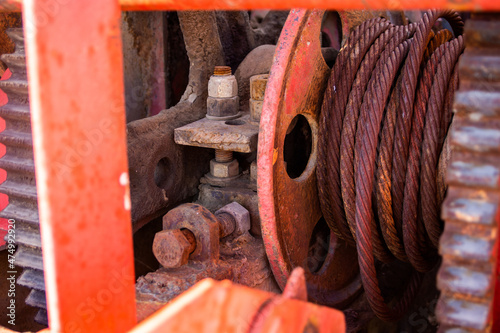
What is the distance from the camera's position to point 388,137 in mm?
1941

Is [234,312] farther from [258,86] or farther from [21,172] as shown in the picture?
[258,86]

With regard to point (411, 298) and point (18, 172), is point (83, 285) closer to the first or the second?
point (18, 172)

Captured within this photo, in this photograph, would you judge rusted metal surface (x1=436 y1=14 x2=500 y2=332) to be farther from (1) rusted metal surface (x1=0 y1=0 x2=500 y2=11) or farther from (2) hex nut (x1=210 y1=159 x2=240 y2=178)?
(2) hex nut (x1=210 y1=159 x2=240 y2=178)

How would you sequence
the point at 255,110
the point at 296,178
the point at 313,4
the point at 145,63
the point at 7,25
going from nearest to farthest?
the point at 313,4 → the point at 7,25 → the point at 296,178 → the point at 255,110 → the point at 145,63

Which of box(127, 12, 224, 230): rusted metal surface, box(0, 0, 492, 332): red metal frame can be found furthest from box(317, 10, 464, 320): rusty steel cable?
box(0, 0, 492, 332): red metal frame

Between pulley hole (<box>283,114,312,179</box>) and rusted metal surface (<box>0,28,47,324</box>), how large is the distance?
3.70 ft

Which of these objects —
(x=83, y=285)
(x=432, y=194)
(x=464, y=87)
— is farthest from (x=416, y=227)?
(x=83, y=285)

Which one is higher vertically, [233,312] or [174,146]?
[233,312]

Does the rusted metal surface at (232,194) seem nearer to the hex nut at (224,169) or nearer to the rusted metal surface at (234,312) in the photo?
the hex nut at (224,169)

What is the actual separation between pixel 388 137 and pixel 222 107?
2.78ft

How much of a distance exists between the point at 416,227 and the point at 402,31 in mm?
772

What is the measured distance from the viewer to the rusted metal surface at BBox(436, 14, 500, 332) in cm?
91

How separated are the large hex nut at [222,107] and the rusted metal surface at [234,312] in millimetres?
1613

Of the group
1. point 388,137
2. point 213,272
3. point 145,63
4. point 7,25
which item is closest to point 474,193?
point 388,137
